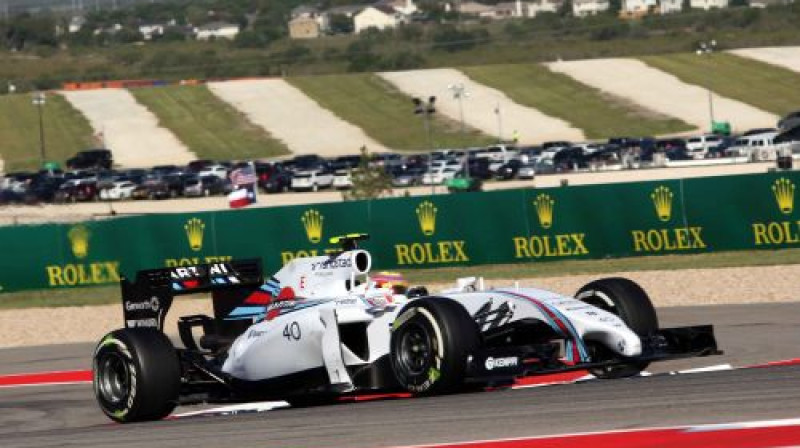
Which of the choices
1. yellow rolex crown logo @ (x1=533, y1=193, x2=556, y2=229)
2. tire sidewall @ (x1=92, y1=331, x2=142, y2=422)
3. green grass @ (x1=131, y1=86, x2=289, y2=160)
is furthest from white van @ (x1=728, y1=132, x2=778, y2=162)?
tire sidewall @ (x1=92, y1=331, x2=142, y2=422)

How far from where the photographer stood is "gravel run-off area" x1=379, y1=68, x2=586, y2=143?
331ft

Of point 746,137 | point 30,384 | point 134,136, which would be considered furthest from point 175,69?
point 30,384

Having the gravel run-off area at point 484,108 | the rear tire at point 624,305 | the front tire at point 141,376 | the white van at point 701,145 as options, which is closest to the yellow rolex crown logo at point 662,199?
the rear tire at point 624,305

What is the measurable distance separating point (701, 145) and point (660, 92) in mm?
31023

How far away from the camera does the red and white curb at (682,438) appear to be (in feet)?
31.7

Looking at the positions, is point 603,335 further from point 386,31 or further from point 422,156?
point 386,31

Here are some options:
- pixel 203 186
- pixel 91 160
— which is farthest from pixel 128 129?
pixel 203 186

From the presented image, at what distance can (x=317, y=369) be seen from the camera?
1475 centimetres

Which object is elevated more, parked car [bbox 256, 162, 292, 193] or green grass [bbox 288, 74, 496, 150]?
green grass [bbox 288, 74, 496, 150]

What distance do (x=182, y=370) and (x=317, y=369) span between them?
4.94 ft

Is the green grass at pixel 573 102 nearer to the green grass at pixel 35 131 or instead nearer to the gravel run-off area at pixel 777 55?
the gravel run-off area at pixel 777 55

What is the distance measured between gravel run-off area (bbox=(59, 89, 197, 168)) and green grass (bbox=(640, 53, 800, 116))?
111ft

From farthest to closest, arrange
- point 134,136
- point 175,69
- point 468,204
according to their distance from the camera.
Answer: point 175,69
point 134,136
point 468,204

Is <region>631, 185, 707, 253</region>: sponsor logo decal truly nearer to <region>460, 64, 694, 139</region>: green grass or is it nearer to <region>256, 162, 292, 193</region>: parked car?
<region>256, 162, 292, 193</region>: parked car
